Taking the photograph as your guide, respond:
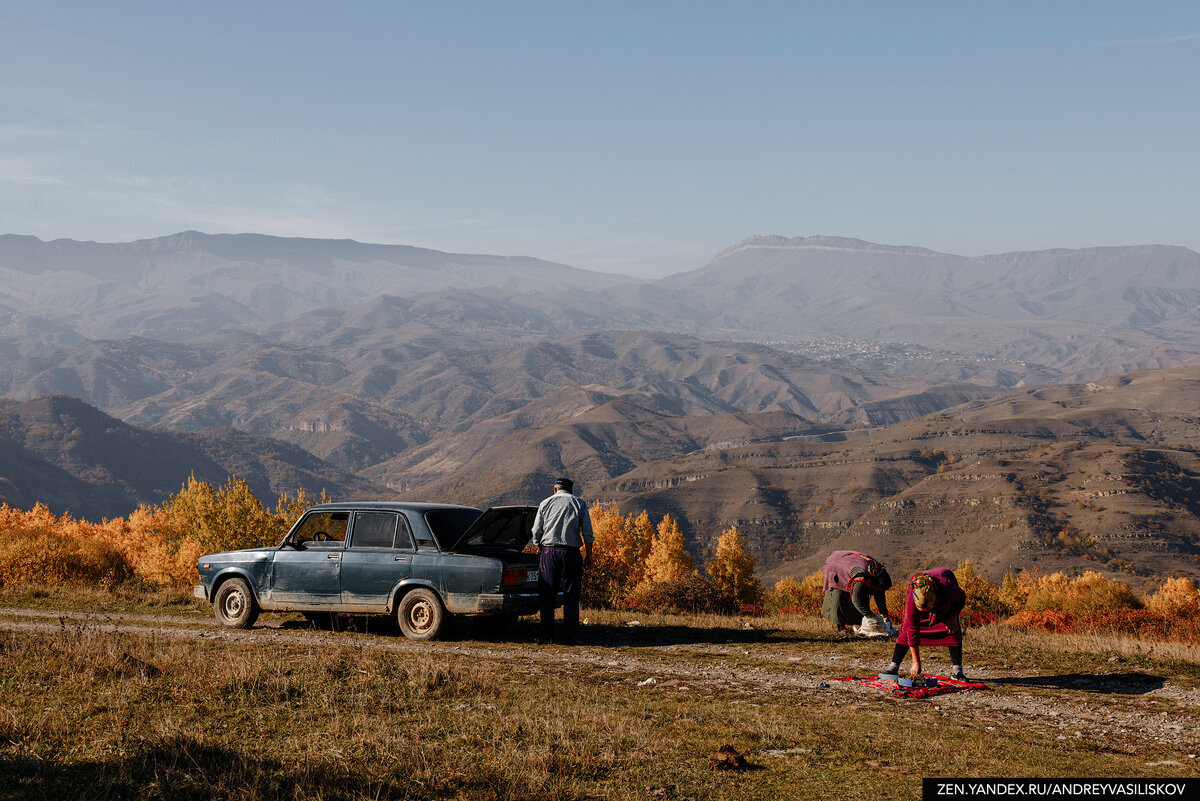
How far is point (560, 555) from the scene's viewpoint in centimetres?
1384

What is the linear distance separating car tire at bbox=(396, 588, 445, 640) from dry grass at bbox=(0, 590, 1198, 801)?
89 cm

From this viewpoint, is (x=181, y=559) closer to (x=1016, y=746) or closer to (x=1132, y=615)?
(x=1132, y=615)

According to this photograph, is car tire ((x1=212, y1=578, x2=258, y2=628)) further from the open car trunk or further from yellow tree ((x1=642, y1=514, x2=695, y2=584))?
yellow tree ((x1=642, y1=514, x2=695, y2=584))

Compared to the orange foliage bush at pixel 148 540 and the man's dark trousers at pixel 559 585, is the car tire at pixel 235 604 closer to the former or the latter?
the man's dark trousers at pixel 559 585

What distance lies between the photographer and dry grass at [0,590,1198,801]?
6.65 meters

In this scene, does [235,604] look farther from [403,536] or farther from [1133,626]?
[1133,626]

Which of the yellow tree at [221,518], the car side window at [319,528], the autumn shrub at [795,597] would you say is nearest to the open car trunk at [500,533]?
the car side window at [319,528]

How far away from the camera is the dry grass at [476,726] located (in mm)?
6648

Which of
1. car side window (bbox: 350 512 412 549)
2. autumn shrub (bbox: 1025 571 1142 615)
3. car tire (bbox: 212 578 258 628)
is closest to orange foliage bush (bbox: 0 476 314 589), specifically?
car tire (bbox: 212 578 258 628)

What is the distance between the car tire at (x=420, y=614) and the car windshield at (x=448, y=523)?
85 centimetres

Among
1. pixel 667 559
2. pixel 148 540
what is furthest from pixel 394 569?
pixel 667 559

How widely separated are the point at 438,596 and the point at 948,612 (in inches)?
292

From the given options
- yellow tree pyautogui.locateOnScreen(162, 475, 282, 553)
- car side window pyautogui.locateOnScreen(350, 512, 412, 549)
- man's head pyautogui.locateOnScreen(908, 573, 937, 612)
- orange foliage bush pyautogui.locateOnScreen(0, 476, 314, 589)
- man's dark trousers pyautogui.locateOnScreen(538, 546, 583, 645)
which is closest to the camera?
man's head pyautogui.locateOnScreen(908, 573, 937, 612)

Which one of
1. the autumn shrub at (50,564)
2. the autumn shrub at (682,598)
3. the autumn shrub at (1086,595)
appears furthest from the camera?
the autumn shrub at (1086,595)
